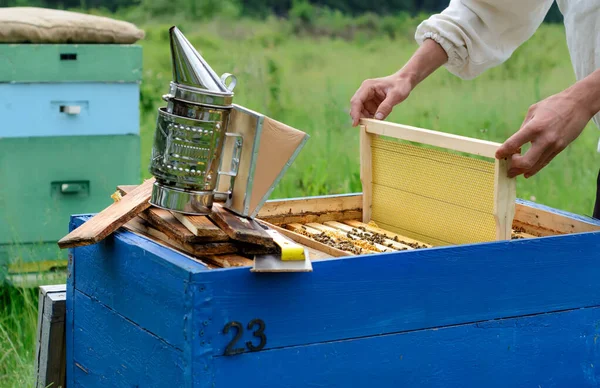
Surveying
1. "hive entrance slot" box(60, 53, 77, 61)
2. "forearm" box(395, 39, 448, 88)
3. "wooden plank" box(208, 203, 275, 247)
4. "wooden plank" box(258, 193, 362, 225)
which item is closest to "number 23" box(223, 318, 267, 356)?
"wooden plank" box(208, 203, 275, 247)

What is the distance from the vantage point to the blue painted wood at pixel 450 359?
1.38m

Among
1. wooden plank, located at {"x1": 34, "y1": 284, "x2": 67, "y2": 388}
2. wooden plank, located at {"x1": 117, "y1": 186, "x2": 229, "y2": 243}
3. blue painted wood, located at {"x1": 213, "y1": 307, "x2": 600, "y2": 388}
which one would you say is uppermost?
wooden plank, located at {"x1": 117, "y1": 186, "x2": 229, "y2": 243}

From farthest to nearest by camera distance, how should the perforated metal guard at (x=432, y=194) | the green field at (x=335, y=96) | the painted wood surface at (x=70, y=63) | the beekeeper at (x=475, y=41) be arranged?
1. the green field at (x=335, y=96)
2. the painted wood surface at (x=70, y=63)
3. the beekeeper at (x=475, y=41)
4. the perforated metal guard at (x=432, y=194)

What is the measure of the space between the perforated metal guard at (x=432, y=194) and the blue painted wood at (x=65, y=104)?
1.53 m

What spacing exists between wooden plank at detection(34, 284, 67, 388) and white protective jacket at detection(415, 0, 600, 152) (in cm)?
104

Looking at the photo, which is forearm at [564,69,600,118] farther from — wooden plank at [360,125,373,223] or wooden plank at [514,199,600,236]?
wooden plank at [360,125,373,223]

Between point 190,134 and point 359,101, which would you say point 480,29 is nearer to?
point 359,101

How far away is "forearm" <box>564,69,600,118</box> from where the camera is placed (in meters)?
1.64

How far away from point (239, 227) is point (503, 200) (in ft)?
1.77

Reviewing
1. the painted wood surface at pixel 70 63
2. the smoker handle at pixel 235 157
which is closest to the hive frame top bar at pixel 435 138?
the smoker handle at pixel 235 157

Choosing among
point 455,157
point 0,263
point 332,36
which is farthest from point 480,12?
point 332,36

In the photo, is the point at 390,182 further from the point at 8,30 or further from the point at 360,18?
the point at 360,18

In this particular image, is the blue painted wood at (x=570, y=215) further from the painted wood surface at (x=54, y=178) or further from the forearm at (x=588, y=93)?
the painted wood surface at (x=54, y=178)

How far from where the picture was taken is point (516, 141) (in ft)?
5.19
